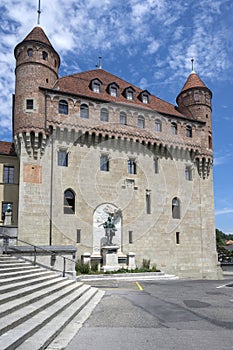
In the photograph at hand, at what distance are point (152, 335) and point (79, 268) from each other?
1719cm

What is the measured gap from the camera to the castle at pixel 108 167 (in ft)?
93.4

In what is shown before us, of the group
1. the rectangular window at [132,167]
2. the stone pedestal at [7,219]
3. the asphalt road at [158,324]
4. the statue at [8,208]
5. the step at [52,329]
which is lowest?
the asphalt road at [158,324]

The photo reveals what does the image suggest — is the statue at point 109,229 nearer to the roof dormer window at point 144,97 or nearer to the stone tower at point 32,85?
the stone tower at point 32,85

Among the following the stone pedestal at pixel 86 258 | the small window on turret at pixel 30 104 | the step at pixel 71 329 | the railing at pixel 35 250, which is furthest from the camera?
the small window on turret at pixel 30 104

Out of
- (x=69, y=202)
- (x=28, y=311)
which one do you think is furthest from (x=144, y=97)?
(x=28, y=311)

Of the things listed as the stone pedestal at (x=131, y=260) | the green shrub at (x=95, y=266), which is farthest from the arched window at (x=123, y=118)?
the green shrub at (x=95, y=266)

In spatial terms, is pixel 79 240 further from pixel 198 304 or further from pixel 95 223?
pixel 198 304

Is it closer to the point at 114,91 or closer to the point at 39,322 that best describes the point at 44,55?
the point at 114,91

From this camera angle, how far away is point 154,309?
37.8 ft

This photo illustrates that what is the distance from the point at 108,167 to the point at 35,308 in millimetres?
23143

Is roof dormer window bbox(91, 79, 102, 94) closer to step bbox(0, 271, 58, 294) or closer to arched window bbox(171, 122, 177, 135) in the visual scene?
arched window bbox(171, 122, 177, 135)

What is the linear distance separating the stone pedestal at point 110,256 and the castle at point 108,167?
1.12 meters

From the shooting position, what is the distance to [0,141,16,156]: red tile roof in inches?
1193

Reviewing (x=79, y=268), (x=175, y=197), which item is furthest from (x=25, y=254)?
(x=175, y=197)
